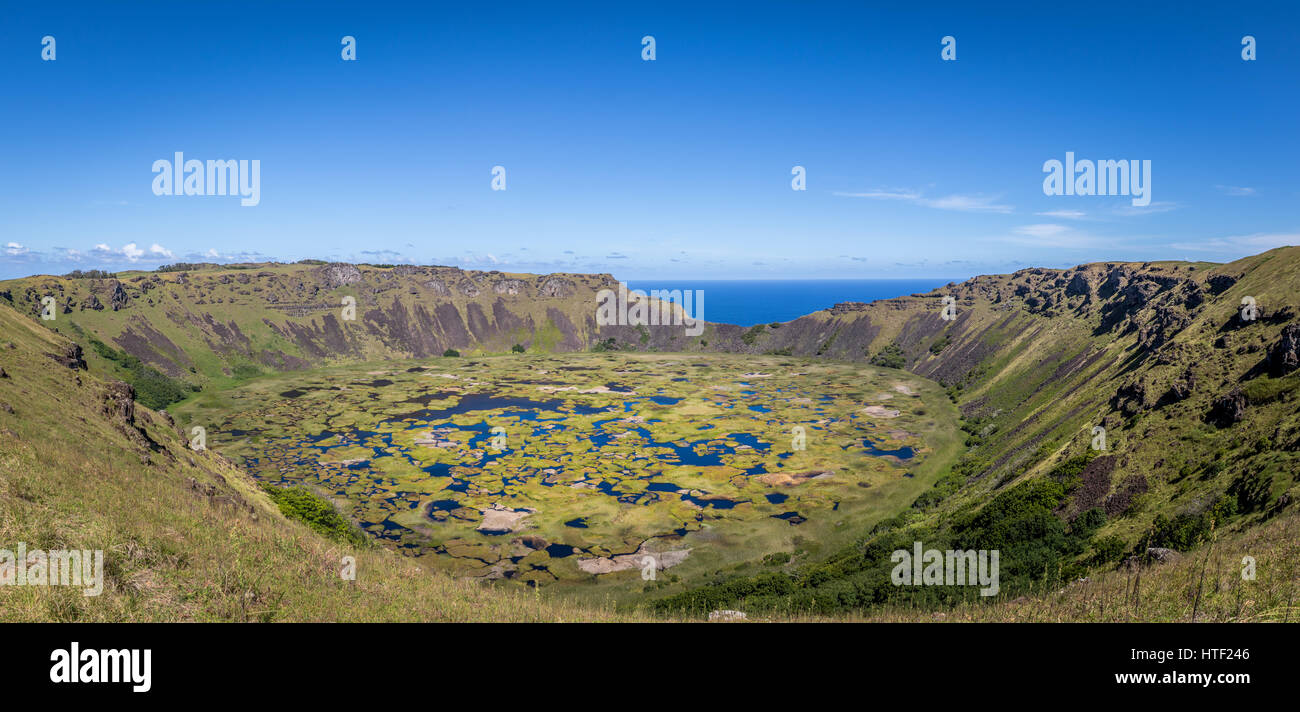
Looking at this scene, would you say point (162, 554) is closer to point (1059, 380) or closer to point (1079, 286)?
point (1059, 380)

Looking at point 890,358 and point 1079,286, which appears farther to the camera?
point 890,358

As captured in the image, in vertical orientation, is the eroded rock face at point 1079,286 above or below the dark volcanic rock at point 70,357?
above

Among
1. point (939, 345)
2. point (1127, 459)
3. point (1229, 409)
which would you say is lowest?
point (1127, 459)

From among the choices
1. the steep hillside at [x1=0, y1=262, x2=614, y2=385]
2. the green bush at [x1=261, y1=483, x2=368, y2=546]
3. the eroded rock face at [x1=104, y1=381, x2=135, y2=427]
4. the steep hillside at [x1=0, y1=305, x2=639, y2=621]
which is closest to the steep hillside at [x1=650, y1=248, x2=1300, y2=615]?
the steep hillside at [x1=0, y1=305, x2=639, y2=621]

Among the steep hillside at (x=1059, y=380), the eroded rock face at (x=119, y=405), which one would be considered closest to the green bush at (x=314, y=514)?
the eroded rock face at (x=119, y=405)

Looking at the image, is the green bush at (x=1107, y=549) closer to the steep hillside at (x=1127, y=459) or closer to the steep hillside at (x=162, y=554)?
the steep hillside at (x=1127, y=459)

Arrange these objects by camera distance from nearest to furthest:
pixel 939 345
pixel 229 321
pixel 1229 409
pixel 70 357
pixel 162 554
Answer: pixel 162 554 → pixel 1229 409 → pixel 70 357 → pixel 939 345 → pixel 229 321

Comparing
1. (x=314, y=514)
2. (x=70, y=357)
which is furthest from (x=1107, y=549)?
(x=70, y=357)

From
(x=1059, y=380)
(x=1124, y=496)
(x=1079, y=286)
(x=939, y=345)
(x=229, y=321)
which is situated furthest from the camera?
(x=229, y=321)
